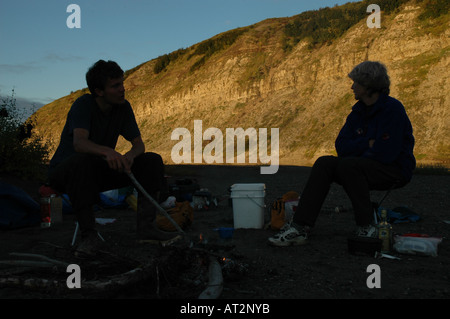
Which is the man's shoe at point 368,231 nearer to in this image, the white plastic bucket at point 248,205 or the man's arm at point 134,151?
the white plastic bucket at point 248,205

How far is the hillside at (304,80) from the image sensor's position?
70.1 ft

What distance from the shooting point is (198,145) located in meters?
30.9

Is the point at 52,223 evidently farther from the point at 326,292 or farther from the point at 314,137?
the point at 314,137

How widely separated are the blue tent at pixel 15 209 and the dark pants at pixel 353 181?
11.1 ft

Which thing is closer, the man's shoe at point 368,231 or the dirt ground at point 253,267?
the dirt ground at point 253,267

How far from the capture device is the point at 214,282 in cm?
245

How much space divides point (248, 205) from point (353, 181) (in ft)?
5.18

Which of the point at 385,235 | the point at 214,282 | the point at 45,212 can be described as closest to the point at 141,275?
the point at 214,282

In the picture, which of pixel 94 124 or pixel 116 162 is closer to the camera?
pixel 116 162

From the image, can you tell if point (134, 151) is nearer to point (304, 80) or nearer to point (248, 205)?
point (248, 205)

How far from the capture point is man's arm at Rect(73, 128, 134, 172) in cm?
326

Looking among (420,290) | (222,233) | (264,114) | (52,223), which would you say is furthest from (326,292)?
(264,114)

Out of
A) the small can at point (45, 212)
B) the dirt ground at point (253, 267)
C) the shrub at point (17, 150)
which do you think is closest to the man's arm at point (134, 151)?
the dirt ground at point (253, 267)
